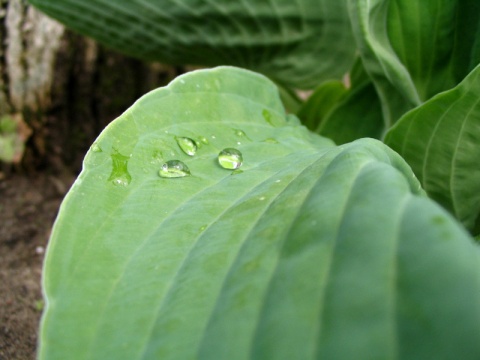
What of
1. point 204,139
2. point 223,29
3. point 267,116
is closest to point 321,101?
point 223,29

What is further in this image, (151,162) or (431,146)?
(431,146)

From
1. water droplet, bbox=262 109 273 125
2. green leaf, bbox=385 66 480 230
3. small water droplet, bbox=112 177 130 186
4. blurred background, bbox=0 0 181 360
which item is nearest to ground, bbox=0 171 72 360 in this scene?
blurred background, bbox=0 0 181 360

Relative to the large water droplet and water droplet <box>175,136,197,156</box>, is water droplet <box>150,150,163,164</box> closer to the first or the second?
water droplet <box>175,136,197,156</box>

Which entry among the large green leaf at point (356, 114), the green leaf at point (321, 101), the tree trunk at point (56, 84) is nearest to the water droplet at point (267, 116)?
the large green leaf at point (356, 114)

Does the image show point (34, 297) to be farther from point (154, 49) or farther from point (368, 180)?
point (368, 180)

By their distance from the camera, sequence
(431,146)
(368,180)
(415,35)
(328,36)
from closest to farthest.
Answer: (368,180)
(431,146)
(415,35)
(328,36)

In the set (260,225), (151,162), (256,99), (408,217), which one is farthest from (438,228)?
(256,99)

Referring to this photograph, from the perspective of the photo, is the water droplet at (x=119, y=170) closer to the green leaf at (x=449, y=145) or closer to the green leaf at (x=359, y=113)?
the green leaf at (x=449, y=145)

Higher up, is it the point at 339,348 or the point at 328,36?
the point at 339,348
